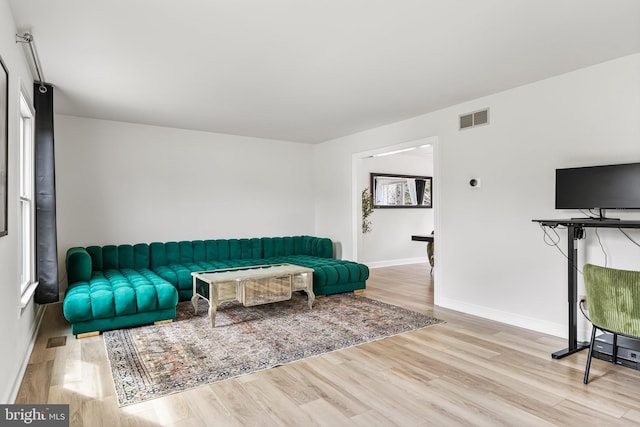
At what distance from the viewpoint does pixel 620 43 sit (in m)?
2.90

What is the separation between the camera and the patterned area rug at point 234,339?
2.71 meters

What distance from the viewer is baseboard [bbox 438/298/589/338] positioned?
3586 millimetres

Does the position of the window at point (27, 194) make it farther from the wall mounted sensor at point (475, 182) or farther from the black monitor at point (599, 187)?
the black monitor at point (599, 187)

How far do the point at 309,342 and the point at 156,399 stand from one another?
54.1 inches

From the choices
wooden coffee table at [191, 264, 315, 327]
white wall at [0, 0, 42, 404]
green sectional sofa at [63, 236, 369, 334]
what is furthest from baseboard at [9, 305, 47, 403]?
wooden coffee table at [191, 264, 315, 327]

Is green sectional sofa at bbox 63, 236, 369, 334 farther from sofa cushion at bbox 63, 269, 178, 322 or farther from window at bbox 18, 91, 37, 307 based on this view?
window at bbox 18, 91, 37, 307

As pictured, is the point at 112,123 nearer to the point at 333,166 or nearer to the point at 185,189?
the point at 185,189

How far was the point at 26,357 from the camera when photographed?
293 cm

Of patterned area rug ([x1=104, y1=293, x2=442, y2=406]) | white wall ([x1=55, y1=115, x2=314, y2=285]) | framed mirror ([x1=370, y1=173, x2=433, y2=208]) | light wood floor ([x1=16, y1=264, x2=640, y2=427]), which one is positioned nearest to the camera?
light wood floor ([x1=16, y1=264, x2=640, y2=427])

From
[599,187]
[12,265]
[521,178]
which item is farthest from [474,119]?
[12,265]

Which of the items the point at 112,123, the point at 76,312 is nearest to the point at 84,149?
the point at 112,123

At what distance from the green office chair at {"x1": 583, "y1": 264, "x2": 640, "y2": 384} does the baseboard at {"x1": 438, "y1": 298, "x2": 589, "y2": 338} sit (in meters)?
1.05

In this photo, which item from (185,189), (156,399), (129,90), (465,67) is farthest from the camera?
(185,189)

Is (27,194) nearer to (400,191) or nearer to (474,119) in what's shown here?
(474,119)
